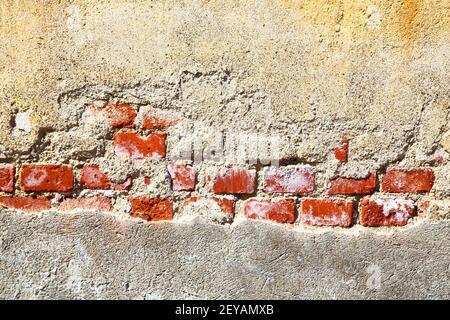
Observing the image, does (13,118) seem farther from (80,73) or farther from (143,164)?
(143,164)

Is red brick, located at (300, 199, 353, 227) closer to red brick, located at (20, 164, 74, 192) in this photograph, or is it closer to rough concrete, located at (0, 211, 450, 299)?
rough concrete, located at (0, 211, 450, 299)

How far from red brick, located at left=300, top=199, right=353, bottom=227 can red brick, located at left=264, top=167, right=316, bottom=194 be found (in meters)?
0.04

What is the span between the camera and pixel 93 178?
1789 mm

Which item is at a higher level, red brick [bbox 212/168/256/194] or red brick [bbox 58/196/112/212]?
red brick [bbox 212/168/256/194]

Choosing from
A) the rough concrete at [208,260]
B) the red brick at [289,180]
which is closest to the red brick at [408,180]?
the rough concrete at [208,260]

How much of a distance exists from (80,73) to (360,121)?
841mm

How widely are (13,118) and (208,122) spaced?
1.89 feet

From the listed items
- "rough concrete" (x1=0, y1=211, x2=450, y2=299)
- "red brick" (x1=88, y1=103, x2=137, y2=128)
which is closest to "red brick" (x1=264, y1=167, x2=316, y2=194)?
"rough concrete" (x1=0, y1=211, x2=450, y2=299)

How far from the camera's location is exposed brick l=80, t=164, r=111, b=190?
179 centimetres

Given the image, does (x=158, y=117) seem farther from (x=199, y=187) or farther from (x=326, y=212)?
(x=326, y=212)

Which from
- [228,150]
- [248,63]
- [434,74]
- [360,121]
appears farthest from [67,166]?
[434,74]

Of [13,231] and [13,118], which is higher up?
[13,118]

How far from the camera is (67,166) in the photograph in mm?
1787


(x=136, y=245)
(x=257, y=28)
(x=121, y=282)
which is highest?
(x=257, y=28)
